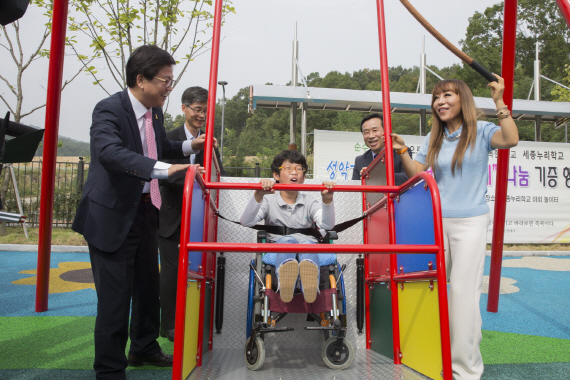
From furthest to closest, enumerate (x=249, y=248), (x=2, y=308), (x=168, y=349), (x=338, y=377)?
1. (x=2, y=308)
2. (x=168, y=349)
3. (x=338, y=377)
4. (x=249, y=248)

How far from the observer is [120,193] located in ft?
7.36

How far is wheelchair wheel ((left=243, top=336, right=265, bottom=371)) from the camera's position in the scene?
7.57 feet

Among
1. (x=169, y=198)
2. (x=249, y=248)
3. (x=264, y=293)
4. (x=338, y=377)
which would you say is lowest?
(x=338, y=377)

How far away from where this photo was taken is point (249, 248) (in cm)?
171

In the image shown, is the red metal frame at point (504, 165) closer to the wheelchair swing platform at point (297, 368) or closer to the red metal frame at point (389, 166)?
the red metal frame at point (389, 166)

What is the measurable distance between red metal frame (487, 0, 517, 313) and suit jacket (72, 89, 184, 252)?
2932mm

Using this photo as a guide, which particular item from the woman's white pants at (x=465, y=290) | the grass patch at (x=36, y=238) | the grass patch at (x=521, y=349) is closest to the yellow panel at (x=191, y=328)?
the woman's white pants at (x=465, y=290)

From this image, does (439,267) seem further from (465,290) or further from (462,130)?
(462,130)

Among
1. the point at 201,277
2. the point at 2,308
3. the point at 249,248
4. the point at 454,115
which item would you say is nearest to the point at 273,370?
the point at 201,277

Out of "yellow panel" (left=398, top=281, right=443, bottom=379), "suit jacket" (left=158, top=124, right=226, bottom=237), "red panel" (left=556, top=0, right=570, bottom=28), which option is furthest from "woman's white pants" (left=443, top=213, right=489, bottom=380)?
"suit jacket" (left=158, top=124, right=226, bottom=237)

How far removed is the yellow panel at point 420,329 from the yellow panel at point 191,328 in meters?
1.12

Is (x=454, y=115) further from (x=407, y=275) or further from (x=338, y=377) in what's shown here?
(x=338, y=377)

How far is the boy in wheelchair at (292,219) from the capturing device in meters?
2.33

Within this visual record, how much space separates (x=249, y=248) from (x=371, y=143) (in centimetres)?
210
